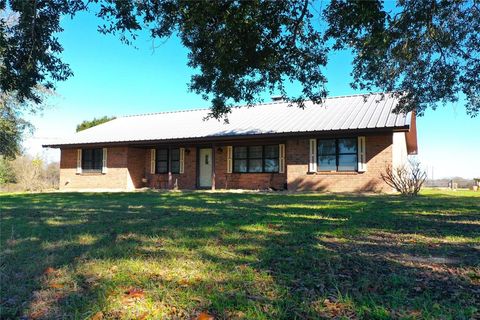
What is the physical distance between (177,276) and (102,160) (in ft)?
65.1

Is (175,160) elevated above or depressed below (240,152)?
below

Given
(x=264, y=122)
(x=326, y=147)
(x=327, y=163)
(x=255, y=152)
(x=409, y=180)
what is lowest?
(x=409, y=180)

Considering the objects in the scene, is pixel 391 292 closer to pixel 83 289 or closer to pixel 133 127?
pixel 83 289

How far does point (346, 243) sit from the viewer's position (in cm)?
456

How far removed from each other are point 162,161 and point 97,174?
3.82 m

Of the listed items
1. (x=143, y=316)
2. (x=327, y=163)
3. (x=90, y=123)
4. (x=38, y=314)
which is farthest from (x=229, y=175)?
(x=90, y=123)

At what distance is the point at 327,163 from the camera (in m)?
16.7

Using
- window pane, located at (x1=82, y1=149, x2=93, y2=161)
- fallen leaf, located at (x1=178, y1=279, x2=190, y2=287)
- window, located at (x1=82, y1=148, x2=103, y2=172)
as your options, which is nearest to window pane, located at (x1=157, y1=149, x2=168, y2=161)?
window, located at (x1=82, y1=148, x2=103, y2=172)

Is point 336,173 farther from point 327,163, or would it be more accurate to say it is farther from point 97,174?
point 97,174

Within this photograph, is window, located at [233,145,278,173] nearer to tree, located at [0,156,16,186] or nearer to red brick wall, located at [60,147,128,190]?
red brick wall, located at [60,147,128,190]

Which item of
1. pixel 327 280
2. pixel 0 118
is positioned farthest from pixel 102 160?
pixel 327 280

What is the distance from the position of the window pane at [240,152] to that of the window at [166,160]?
3514 mm

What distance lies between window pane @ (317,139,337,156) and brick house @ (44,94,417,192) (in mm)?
43

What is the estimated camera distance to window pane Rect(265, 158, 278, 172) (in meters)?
18.4
